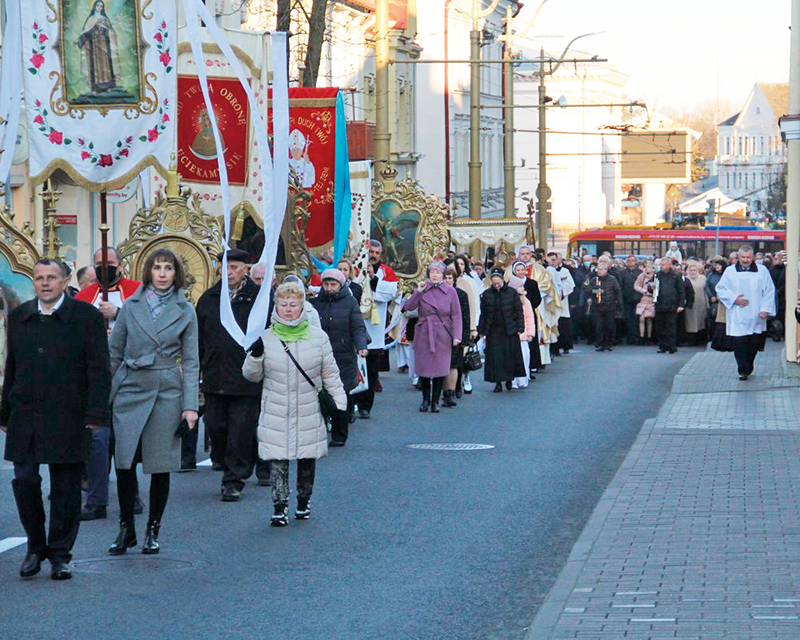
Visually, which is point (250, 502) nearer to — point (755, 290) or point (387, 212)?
point (755, 290)

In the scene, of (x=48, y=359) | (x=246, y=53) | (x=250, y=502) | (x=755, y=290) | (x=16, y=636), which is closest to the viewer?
(x=16, y=636)

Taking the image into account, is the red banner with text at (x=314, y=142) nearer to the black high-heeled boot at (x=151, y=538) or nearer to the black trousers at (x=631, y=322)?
the black high-heeled boot at (x=151, y=538)

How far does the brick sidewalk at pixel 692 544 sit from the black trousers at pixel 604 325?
47.5 feet

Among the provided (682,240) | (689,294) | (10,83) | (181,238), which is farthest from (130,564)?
(682,240)

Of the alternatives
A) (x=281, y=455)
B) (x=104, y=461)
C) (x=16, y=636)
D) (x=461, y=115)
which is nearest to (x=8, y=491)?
(x=104, y=461)

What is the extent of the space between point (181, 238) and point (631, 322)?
18194mm

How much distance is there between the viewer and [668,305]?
30.1 meters

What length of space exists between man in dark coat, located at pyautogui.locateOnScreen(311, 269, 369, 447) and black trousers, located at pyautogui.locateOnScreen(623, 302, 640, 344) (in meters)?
17.7

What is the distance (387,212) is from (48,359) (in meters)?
17.8

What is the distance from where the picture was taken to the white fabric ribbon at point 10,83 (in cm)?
988

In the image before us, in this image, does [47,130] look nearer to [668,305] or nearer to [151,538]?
[151,538]

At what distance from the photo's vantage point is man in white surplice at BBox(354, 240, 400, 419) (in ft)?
56.4

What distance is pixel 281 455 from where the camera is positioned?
33.6 ft

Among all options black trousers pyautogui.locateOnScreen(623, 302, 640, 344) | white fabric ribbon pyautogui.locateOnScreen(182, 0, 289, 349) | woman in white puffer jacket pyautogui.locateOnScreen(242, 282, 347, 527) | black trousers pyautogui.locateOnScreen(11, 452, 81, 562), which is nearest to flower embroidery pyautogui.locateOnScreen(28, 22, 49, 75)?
white fabric ribbon pyautogui.locateOnScreen(182, 0, 289, 349)
